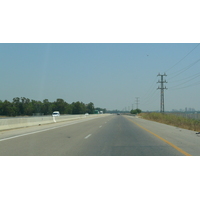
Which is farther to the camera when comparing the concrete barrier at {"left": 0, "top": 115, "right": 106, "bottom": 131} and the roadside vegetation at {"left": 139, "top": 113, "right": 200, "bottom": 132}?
the roadside vegetation at {"left": 139, "top": 113, "right": 200, "bottom": 132}

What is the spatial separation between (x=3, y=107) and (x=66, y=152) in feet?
283

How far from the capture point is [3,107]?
93.2 m

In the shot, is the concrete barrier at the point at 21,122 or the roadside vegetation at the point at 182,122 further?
the roadside vegetation at the point at 182,122

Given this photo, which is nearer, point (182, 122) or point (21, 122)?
point (21, 122)

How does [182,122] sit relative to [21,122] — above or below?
above
